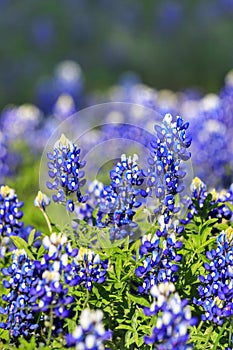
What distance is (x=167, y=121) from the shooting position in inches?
132

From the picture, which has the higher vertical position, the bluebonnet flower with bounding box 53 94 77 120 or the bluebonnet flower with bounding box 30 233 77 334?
the bluebonnet flower with bounding box 53 94 77 120

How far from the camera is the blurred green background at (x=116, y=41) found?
12.3 meters

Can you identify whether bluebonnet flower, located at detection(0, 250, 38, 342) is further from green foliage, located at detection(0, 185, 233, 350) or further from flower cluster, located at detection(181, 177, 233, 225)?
flower cluster, located at detection(181, 177, 233, 225)

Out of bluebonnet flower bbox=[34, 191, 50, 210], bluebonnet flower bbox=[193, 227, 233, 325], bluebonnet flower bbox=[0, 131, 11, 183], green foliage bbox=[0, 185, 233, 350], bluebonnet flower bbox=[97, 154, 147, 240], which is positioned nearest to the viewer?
bluebonnet flower bbox=[193, 227, 233, 325]

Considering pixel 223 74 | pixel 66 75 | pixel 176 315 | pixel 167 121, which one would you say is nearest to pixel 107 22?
pixel 223 74

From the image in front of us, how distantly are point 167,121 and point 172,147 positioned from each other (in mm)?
119

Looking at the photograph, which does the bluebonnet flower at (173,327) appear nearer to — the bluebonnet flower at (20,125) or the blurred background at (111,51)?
the bluebonnet flower at (20,125)

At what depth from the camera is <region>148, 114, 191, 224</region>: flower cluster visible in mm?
3266

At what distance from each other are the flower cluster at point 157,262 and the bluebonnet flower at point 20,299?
43cm

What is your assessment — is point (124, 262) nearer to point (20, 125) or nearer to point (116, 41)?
point (20, 125)

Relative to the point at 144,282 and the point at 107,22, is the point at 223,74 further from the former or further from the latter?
the point at 144,282

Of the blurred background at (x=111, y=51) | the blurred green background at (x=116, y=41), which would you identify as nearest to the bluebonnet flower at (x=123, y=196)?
the blurred background at (x=111, y=51)

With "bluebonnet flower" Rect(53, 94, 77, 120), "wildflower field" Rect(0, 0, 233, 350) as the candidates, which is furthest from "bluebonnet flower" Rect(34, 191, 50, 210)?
"bluebonnet flower" Rect(53, 94, 77, 120)

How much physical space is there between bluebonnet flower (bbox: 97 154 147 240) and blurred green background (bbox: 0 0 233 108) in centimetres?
799
